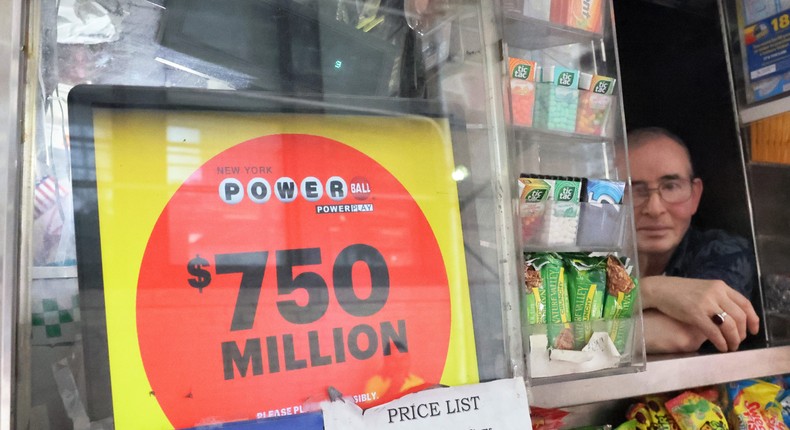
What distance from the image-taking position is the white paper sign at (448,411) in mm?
792


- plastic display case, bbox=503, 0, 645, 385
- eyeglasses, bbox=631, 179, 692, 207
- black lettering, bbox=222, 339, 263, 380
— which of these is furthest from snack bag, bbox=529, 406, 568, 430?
eyeglasses, bbox=631, 179, 692, 207

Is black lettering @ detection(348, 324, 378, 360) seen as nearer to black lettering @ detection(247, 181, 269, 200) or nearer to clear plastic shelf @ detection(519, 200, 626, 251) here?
black lettering @ detection(247, 181, 269, 200)

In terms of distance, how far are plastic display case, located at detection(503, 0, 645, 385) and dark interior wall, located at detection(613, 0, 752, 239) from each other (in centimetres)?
58

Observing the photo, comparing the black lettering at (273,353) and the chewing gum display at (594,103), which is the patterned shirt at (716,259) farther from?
the black lettering at (273,353)

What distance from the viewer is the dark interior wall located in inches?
71.1

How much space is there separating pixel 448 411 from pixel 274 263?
1.03 feet

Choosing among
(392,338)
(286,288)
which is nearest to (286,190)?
(286,288)

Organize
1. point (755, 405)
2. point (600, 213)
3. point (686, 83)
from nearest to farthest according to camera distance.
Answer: point (600, 213), point (755, 405), point (686, 83)

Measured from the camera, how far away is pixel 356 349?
84cm

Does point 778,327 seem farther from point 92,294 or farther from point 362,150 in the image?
point 92,294

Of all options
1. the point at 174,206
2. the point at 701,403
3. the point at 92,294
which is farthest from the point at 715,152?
the point at 92,294

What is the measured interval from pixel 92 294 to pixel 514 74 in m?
0.81

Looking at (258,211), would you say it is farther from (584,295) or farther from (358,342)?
(584,295)

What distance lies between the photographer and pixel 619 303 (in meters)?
1.16
